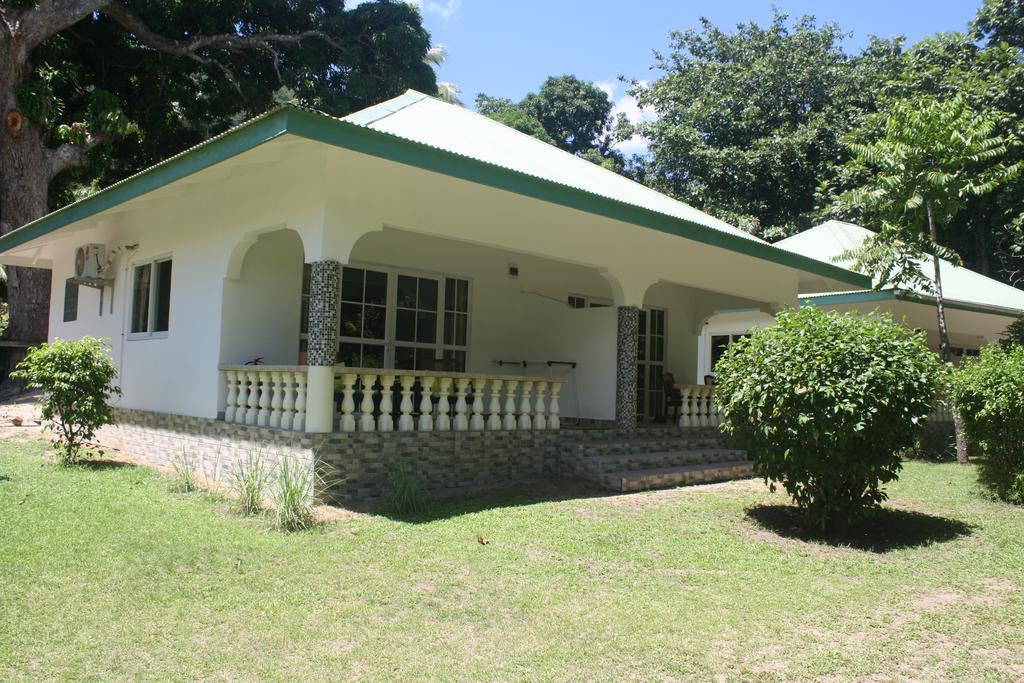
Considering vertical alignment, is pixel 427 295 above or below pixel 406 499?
above

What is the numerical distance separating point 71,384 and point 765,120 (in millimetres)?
27256

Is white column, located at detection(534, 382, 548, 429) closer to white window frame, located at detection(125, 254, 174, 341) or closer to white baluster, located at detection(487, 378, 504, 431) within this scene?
white baluster, located at detection(487, 378, 504, 431)

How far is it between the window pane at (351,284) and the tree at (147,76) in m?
11.6

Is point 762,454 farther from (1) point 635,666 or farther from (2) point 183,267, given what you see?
(2) point 183,267

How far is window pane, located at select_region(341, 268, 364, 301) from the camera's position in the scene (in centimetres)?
1084

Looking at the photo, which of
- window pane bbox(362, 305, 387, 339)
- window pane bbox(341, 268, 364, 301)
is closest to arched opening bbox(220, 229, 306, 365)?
window pane bbox(341, 268, 364, 301)

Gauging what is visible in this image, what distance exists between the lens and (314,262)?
26.1ft

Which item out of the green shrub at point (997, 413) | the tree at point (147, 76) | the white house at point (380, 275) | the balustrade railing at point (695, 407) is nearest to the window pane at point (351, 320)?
the white house at point (380, 275)

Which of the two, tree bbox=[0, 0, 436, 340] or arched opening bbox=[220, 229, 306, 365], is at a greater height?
tree bbox=[0, 0, 436, 340]

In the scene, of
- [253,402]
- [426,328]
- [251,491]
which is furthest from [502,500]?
[426,328]

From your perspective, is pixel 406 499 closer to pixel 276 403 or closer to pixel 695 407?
pixel 276 403

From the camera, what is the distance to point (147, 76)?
22.2m

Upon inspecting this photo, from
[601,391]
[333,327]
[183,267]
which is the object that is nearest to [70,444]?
[183,267]

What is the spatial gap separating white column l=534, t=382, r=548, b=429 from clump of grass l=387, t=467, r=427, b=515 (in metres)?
2.34
